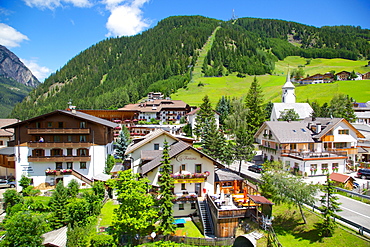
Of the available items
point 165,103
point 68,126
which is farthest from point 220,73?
point 68,126

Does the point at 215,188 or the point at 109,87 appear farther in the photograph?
the point at 109,87

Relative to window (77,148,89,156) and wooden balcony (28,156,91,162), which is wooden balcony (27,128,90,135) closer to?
window (77,148,89,156)

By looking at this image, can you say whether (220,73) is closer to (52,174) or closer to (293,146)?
(293,146)

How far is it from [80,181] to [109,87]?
16079 cm

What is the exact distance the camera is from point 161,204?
2456cm

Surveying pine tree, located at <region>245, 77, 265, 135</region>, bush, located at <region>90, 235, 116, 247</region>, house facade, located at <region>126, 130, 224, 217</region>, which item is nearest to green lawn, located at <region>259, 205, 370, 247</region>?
house facade, located at <region>126, 130, 224, 217</region>

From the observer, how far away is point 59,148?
41.8 metres

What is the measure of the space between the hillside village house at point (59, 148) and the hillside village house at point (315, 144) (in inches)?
1205

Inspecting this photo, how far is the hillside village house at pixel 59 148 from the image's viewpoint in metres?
40.9

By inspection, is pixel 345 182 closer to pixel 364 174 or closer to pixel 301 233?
pixel 364 174

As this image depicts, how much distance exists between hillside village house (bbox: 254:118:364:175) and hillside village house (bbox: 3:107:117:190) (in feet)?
100

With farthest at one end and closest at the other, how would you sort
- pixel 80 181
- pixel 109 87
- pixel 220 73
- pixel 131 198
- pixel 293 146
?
pixel 109 87 < pixel 220 73 < pixel 293 146 < pixel 80 181 < pixel 131 198

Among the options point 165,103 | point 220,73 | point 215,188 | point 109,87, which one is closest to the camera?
point 215,188

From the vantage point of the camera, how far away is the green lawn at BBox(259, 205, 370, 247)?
20469 mm
